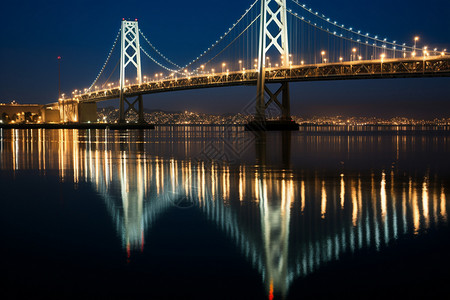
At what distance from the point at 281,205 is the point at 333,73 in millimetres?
35344

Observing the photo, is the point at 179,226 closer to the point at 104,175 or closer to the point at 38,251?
the point at 38,251

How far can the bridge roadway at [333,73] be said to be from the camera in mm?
36344

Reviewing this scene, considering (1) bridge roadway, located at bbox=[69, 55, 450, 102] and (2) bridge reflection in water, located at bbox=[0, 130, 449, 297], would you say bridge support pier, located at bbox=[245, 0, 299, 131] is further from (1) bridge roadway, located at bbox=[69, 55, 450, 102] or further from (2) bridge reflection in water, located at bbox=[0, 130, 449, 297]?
(2) bridge reflection in water, located at bbox=[0, 130, 449, 297]


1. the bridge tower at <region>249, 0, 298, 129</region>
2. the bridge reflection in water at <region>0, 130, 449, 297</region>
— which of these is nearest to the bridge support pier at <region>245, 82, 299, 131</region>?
the bridge tower at <region>249, 0, 298, 129</region>

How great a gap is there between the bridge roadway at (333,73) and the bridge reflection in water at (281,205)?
26220 millimetres

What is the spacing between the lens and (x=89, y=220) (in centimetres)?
623

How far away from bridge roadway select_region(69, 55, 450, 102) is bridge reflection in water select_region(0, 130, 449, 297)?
26.2 meters

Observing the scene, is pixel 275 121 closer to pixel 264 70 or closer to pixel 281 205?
pixel 264 70

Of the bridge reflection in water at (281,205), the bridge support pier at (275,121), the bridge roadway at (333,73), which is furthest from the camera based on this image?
the bridge support pier at (275,121)

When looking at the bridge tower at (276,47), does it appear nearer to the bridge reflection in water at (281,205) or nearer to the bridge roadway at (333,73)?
the bridge roadway at (333,73)

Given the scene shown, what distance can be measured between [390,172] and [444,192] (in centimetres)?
368

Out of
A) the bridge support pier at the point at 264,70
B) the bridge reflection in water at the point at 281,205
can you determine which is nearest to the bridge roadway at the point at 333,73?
the bridge support pier at the point at 264,70

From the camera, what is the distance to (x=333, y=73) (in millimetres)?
41031

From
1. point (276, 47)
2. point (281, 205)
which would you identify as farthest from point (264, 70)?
point (281, 205)
